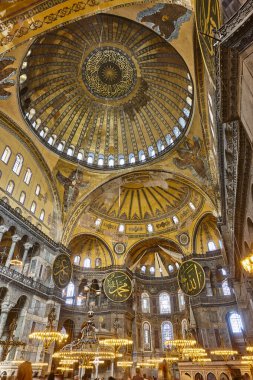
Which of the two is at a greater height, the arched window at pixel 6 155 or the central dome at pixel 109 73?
the central dome at pixel 109 73

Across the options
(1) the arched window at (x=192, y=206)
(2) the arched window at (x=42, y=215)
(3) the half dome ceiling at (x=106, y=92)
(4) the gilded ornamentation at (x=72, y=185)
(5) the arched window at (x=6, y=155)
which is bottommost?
(2) the arched window at (x=42, y=215)

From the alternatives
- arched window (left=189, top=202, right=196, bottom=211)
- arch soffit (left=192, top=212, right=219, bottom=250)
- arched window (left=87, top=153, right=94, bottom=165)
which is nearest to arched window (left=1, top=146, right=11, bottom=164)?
arched window (left=87, top=153, right=94, bottom=165)

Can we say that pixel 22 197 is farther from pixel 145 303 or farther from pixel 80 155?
pixel 145 303

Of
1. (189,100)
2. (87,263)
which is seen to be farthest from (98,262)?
(189,100)

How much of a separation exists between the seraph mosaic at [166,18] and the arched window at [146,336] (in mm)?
22931

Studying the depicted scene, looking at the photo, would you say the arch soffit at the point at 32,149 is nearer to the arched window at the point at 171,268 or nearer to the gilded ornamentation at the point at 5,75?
the gilded ornamentation at the point at 5,75

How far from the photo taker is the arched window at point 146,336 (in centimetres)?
2145

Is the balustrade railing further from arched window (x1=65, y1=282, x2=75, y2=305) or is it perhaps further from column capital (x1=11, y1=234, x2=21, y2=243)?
arched window (x1=65, y1=282, x2=75, y2=305)

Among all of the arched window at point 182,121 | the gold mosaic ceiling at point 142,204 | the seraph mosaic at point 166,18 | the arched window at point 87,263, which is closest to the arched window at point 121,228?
the gold mosaic ceiling at point 142,204

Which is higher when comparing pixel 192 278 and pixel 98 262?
pixel 98 262

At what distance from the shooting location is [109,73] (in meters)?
18.3

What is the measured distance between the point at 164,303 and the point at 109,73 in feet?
69.9

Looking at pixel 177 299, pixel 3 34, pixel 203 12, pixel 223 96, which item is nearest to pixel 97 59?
pixel 3 34

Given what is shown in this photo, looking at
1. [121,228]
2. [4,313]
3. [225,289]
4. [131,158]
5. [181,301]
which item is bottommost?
[4,313]
